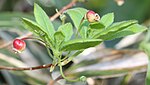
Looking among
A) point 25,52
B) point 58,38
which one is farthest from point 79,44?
point 25,52

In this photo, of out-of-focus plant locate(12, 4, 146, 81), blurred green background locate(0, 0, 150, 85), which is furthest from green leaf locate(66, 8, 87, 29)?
blurred green background locate(0, 0, 150, 85)

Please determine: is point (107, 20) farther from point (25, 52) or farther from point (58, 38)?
point (25, 52)

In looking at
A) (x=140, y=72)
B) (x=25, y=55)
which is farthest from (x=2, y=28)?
(x=140, y=72)

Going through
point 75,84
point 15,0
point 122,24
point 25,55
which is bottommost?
point 122,24

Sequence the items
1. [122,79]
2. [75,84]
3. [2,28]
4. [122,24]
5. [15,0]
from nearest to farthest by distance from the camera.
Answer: [122,24] < [75,84] < [122,79] < [2,28] < [15,0]

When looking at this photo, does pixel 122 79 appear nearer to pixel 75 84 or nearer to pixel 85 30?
pixel 75 84

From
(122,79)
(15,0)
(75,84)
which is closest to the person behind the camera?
(75,84)

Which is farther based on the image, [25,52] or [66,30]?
[25,52]

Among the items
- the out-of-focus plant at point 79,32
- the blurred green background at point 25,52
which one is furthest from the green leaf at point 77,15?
the blurred green background at point 25,52
